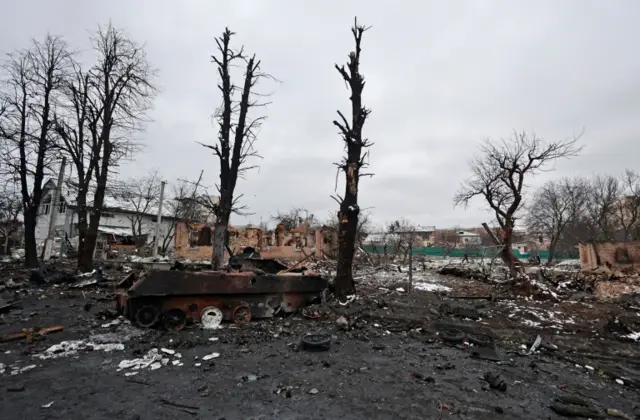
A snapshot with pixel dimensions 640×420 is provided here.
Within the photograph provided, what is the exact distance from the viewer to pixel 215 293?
286 inches

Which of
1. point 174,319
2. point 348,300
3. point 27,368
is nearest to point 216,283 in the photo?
point 174,319

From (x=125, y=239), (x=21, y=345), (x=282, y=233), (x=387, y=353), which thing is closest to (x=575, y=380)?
(x=387, y=353)

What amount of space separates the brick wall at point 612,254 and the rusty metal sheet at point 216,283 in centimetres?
1836

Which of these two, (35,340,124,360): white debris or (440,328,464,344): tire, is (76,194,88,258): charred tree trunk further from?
(440,328,464,344): tire

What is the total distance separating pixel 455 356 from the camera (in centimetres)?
570

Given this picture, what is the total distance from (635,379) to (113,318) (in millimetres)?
8884

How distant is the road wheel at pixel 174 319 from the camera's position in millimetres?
6777

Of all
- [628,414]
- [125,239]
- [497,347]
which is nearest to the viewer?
[628,414]

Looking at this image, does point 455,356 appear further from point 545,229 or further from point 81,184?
point 545,229

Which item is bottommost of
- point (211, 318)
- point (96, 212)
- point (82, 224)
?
point (211, 318)

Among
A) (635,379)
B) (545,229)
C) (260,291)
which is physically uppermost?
(545,229)

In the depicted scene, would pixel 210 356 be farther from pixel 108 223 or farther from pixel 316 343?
pixel 108 223

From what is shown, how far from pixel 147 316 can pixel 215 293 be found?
1252 mm

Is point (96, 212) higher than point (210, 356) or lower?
higher
